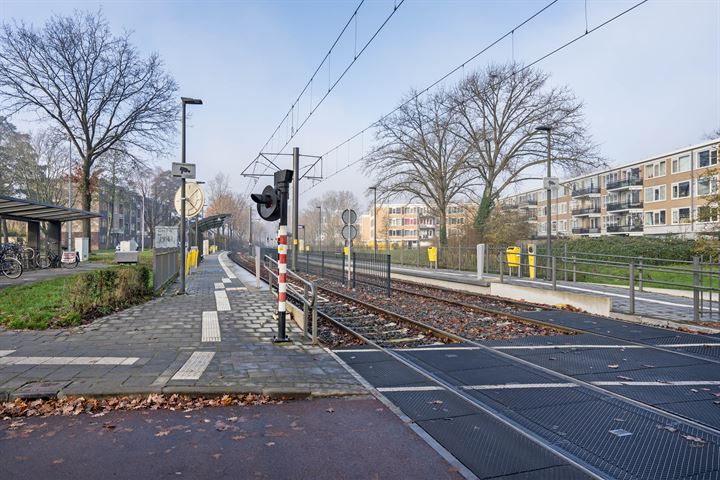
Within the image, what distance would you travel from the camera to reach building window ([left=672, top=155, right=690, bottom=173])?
48416 mm

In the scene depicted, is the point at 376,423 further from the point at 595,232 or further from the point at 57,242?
the point at 595,232

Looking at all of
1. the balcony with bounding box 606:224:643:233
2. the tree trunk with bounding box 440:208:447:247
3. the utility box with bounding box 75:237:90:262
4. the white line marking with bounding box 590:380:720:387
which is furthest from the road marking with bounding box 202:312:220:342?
the balcony with bounding box 606:224:643:233

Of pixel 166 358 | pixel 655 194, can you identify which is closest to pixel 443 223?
pixel 655 194

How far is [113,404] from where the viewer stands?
479 cm

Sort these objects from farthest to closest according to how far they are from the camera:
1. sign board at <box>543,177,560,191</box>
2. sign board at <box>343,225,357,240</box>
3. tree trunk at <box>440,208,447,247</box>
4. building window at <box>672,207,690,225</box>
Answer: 1. building window at <box>672,207,690,225</box>
2. tree trunk at <box>440,208,447,247</box>
3. sign board at <box>543,177,560,191</box>
4. sign board at <box>343,225,357,240</box>

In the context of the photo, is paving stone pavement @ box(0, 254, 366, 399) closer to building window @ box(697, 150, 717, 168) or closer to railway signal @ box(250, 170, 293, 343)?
railway signal @ box(250, 170, 293, 343)

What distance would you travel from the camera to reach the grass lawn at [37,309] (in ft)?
28.5

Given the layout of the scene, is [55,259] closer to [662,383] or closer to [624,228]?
[662,383]

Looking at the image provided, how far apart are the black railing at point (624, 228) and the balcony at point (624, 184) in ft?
15.8

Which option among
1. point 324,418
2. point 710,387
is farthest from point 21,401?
point 710,387

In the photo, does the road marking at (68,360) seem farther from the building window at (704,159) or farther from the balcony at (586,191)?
the balcony at (586,191)

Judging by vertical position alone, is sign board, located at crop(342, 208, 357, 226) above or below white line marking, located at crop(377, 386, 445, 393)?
above

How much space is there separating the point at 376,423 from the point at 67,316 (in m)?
7.09

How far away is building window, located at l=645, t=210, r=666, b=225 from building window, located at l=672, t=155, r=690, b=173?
483 centimetres
